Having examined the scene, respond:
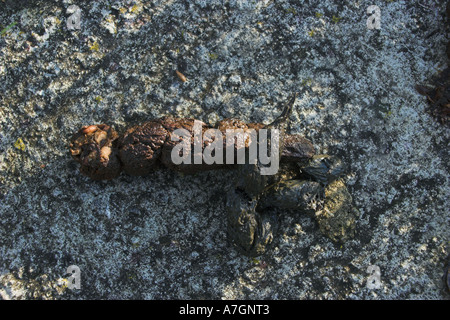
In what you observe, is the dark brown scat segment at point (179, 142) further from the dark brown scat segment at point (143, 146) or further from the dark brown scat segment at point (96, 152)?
the dark brown scat segment at point (96, 152)

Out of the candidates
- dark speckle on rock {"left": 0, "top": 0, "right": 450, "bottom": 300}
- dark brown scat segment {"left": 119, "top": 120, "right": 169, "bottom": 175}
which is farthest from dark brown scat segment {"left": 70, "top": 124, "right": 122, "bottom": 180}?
dark speckle on rock {"left": 0, "top": 0, "right": 450, "bottom": 300}

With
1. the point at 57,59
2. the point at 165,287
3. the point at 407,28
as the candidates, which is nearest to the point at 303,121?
the point at 407,28

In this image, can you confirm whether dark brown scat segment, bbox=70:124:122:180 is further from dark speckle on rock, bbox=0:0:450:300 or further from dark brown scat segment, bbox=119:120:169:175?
dark speckle on rock, bbox=0:0:450:300

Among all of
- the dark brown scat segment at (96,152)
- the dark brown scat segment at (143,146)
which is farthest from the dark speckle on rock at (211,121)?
the dark brown scat segment at (143,146)

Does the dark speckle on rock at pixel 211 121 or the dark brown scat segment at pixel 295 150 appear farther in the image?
the dark speckle on rock at pixel 211 121

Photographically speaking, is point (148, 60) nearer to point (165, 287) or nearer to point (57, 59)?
point (57, 59)

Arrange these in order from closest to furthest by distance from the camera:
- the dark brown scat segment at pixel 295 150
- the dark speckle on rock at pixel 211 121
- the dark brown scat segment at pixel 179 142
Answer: the dark brown scat segment at pixel 179 142
the dark brown scat segment at pixel 295 150
the dark speckle on rock at pixel 211 121
